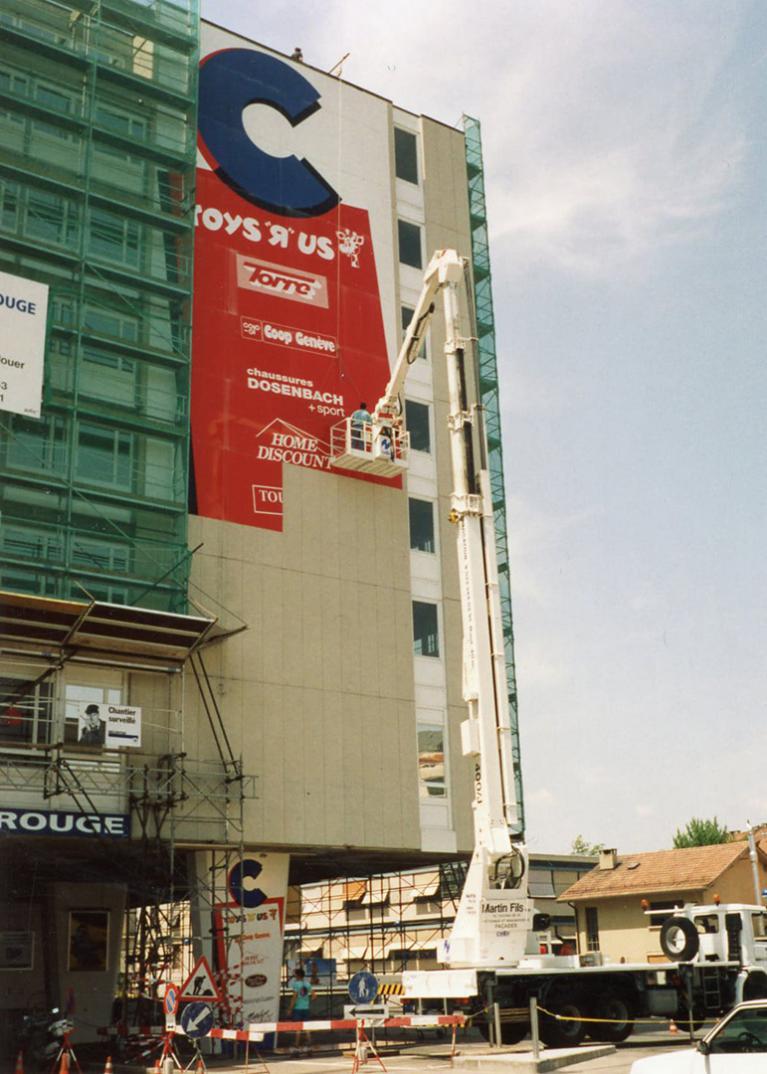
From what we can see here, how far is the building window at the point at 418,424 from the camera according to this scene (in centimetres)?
3994

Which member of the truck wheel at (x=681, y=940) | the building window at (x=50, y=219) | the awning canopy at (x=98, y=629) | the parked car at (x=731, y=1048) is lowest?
the parked car at (x=731, y=1048)

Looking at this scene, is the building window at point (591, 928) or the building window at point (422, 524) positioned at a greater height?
the building window at point (422, 524)

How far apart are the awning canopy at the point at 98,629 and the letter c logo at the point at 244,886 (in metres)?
5.87

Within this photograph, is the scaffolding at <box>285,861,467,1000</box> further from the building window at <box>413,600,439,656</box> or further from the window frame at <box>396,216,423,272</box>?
the window frame at <box>396,216,423,272</box>

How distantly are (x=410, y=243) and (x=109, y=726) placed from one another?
2104 cm

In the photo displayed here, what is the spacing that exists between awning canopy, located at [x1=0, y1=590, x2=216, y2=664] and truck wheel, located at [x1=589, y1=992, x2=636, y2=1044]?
43.0ft

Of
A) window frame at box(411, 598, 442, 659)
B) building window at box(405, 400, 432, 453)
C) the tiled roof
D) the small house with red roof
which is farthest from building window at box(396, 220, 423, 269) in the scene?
the tiled roof

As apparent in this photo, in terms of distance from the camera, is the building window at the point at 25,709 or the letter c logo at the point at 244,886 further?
the letter c logo at the point at 244,886

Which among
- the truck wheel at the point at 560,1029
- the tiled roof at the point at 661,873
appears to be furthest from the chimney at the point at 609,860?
the truck wheel at the point at 560,1029

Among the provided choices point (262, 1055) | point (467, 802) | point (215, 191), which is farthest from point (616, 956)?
point (215, 191)

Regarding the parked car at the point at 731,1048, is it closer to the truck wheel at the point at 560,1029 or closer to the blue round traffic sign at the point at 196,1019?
the blue round traffic sign at the point at 196,1019

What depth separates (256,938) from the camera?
104 feet

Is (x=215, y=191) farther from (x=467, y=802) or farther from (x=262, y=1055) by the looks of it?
(x=262, y=1055)

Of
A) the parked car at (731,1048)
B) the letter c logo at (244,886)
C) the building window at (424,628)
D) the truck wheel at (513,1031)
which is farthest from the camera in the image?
the building window at (424,628)
